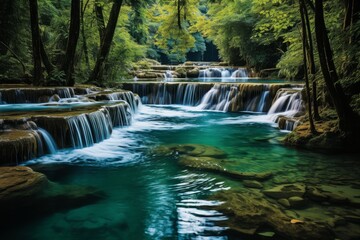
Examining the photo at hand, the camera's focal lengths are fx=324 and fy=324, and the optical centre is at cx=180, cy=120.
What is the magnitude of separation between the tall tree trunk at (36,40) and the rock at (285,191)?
9.61 m

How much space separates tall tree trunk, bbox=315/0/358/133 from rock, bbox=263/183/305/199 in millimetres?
2351

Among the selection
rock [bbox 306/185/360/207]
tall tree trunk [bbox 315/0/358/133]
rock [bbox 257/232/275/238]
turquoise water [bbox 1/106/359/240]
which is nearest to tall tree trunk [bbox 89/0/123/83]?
turquoise water [bbox 1/106/359/240]

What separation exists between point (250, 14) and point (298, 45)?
48.7 ft

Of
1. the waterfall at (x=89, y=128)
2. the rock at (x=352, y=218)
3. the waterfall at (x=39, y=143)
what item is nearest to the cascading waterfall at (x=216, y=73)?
the waterfall at (x=89, y=128)

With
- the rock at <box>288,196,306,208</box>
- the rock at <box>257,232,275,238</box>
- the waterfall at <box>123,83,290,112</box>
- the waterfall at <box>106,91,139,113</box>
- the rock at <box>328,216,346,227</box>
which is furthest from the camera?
the waterfall at <box>123,83,290,112</box>

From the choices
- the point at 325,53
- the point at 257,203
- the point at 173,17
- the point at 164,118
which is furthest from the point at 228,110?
the point at 257,203

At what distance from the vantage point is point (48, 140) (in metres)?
6.95

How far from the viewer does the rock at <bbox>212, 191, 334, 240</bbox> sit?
3.61 metres

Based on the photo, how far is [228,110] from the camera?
48.5 ft

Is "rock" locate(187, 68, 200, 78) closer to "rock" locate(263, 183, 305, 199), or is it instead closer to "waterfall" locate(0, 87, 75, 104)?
"waterfall" locate(0, 87, 75, 104)

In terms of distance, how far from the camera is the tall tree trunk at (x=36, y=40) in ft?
35.6

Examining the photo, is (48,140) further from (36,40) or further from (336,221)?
(36,40)

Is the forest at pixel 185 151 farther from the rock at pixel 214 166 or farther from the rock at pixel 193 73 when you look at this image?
the rock at pixel 193 73

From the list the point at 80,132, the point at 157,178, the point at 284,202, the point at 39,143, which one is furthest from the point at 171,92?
the point at 284,202
